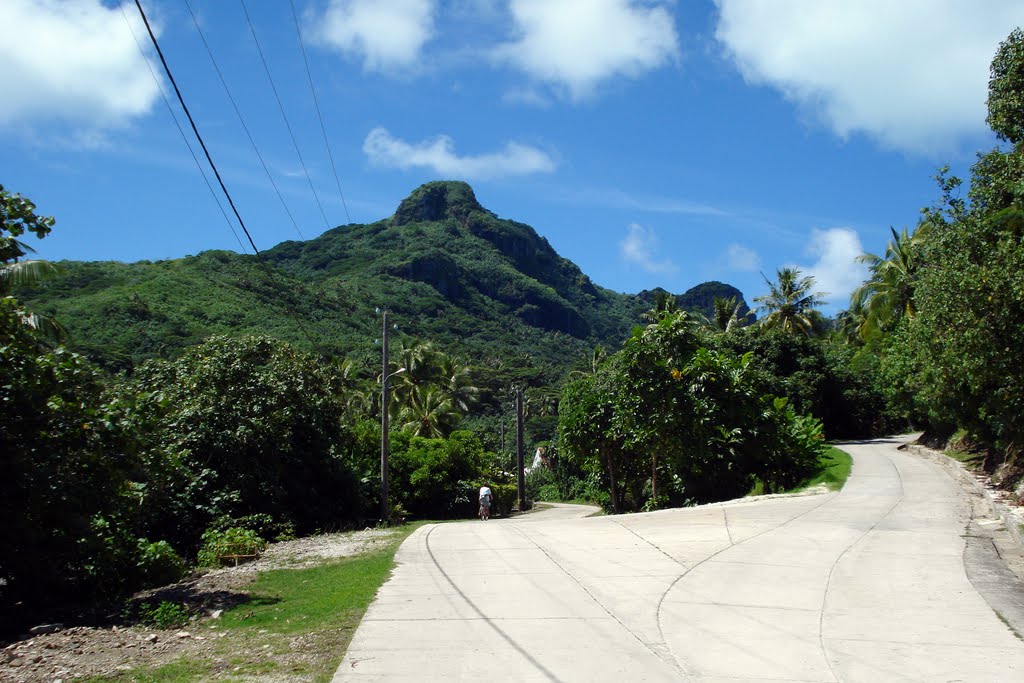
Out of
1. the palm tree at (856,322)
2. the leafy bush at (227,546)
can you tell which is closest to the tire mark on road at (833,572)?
the leafy bush at (227,546)

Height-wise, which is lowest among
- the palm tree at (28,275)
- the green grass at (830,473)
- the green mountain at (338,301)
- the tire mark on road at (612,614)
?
the tire mark on road at (612,614)

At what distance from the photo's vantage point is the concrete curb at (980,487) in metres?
13.3

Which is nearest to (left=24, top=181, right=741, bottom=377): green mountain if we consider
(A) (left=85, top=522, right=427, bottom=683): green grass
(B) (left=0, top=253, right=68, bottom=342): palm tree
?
(B) (left=0, top=253, right=68, bottom=342): palm tree

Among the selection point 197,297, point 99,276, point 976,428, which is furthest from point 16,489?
point 99,276

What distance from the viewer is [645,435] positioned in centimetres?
2333

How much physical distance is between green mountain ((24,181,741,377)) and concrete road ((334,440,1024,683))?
11702 mm

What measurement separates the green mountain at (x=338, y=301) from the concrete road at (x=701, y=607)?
11702 millimetres

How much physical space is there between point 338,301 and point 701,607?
46.9 m

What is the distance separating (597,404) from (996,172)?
533 inches

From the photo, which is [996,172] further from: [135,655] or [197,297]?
[197,297]

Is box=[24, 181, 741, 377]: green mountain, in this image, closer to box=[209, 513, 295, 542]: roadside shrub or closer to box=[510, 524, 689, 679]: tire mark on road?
box=[209, 513, 295, 542]: roadside shrub

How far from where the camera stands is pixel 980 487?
64.7ft

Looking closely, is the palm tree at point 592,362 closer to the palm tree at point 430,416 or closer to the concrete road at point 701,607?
the palm tree at point 430,416

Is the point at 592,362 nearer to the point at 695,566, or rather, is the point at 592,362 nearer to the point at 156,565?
the point at 695,566
